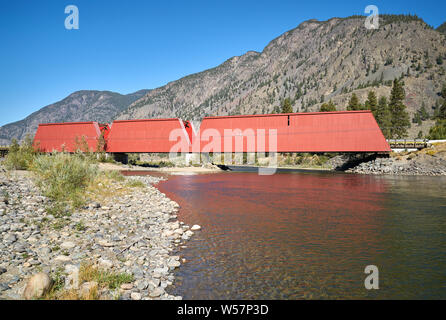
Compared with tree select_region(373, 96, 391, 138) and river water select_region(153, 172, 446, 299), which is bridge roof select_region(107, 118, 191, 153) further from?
tree select_region(373, 96, 391, 138)

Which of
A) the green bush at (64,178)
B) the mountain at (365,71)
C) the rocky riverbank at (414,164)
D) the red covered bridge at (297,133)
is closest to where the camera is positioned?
the green bush at (64,178)

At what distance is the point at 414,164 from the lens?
36.8 meters

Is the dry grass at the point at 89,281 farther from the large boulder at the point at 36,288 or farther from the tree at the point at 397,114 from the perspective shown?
the tree at the point at 397,114

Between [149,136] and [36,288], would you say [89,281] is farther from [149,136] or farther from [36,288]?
[149,136]

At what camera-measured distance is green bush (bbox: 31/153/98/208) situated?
36.8 ft

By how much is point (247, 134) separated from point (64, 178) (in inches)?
1265

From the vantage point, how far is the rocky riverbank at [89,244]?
5234mm

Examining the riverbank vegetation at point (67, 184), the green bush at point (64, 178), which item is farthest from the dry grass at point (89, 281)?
the green bush at point (64, 178)

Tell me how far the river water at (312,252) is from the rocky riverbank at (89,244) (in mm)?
548

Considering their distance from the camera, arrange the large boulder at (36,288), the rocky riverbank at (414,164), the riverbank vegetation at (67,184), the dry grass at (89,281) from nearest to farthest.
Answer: the large boulder at (36,288) → the dry grass at (89,281) → the riverbank vegetation at (67,184) → the rocky riverbank at (414,164)

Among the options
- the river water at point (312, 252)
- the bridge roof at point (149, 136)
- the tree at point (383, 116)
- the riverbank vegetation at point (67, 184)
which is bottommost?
the river water at point (312, 252)

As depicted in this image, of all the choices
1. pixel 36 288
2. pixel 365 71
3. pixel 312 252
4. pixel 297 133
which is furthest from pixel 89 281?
pixel 365 71

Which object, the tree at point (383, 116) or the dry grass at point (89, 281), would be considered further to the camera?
the tree at point (383, 116)

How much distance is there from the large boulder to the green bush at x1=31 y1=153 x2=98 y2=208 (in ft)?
21.4
